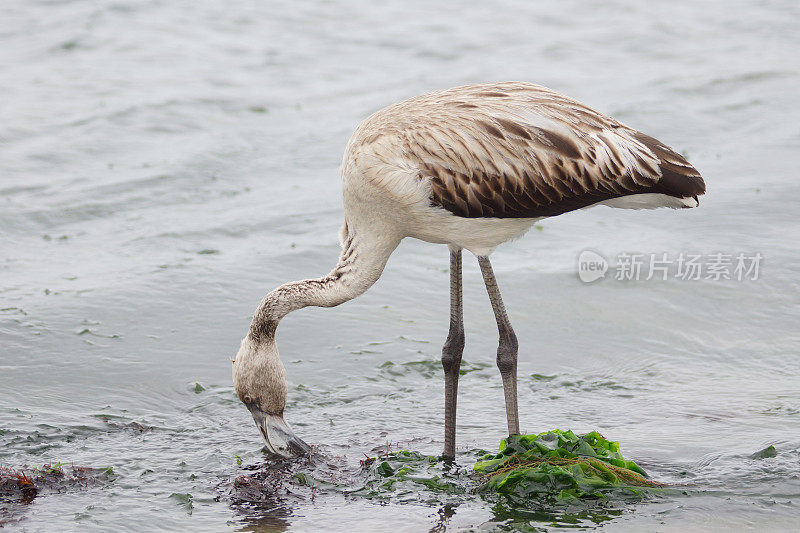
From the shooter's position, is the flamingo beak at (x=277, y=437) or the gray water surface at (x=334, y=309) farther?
the flamingo beak at (x=277, y=437)

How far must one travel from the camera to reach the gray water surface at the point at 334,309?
800cm

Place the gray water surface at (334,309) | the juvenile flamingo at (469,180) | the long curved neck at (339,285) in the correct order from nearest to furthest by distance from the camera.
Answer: the juvenile flamingo at (469,180), the long curved neck at (339,285), the gray water surface at (334,309)

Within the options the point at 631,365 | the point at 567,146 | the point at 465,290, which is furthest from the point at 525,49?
the point at 567,146

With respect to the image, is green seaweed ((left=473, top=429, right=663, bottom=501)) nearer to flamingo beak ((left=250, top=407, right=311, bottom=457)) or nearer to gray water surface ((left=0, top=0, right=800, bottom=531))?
gray water surface ((left=0, top=0, right=800, bottom=531))

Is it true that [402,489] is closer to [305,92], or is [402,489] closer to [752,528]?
[752,528]

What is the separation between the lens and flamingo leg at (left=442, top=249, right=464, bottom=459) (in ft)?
27.0

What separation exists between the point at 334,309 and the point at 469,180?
410 cm

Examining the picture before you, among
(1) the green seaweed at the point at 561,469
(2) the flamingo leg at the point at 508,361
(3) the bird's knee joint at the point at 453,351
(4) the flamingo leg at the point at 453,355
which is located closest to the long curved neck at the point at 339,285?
(4) the flamingo leg at the point at 453,355

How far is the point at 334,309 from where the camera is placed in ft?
37.4

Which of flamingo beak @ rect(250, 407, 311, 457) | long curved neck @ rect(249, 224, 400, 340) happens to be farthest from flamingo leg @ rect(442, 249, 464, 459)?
flamingo beak @ rect(250, 407, 311, 457)

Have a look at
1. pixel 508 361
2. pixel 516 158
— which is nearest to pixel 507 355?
pixel 508 361

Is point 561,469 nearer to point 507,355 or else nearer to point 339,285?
point 507,355

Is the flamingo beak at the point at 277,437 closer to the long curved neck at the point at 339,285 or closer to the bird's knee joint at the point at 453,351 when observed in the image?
the long curved neck at the point at 339,285

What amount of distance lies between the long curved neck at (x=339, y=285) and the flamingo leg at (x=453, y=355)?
22.0 inches
